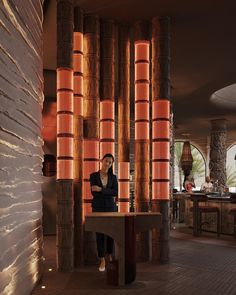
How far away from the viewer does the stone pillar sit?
1539 cm

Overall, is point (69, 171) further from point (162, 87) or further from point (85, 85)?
point (162, 87)

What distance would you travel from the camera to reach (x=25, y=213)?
4.37 meters

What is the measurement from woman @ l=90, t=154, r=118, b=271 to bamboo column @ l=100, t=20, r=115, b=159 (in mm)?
878

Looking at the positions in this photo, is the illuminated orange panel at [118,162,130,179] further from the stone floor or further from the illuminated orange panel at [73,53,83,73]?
the illuminated orange panel at [73,53,83,73]

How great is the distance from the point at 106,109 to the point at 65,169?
1251mm

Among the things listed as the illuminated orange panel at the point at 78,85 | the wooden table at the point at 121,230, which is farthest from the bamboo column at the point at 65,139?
the wooden table at the point at 121,230

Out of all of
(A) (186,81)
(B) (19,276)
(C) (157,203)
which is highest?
(A) (186,81)

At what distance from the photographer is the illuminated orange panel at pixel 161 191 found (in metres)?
6.51

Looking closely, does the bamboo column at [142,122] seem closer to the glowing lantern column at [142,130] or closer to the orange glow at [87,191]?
the glowing lantern column at [142,130]

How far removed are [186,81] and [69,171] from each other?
212 inches

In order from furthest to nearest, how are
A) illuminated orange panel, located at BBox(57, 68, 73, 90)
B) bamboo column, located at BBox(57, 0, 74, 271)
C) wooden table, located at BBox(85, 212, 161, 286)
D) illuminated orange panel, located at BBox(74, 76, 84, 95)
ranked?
illuminated orange panel, located at BBox(74, 76, 84, 95)
illuminated orange panel, located at BBox(57, 68, 73, 90)
bamboo column, located at BBox(57, 0, 74, 271)
wooden table, located at BBox(85, 212, 161, 286)

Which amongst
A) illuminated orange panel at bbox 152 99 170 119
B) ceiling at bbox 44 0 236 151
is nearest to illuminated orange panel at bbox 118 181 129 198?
illuminated orange panel at bbox 152 99 170 119

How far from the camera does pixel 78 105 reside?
625 cm

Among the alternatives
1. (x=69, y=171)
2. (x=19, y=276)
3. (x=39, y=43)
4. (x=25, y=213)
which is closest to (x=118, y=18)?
(x=39, y=43)
